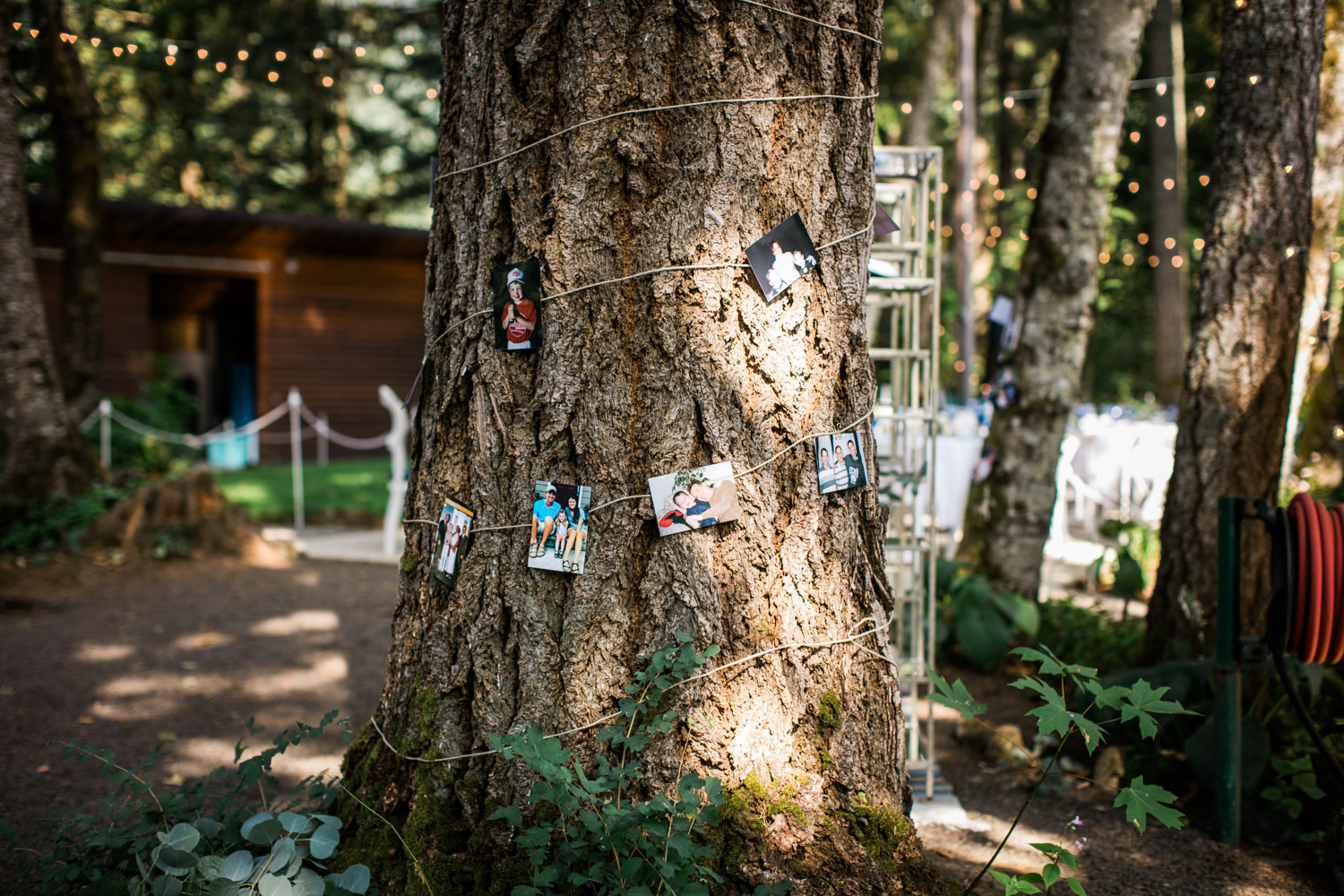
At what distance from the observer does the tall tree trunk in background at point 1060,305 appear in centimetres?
505

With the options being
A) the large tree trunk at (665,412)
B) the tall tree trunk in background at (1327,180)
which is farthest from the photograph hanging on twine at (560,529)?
the tall tree trunk in background at (1327,180)

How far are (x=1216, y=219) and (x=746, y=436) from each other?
2915 millimetres

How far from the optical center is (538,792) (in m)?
1.62

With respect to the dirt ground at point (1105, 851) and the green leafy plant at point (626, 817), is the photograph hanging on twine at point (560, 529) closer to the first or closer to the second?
the green leafy plant at point (626, 817)

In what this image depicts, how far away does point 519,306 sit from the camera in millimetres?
1909

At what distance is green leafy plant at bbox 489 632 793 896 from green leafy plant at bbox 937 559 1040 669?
2791 mm

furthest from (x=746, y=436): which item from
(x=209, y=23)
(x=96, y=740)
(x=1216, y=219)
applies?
(x=209, y=23)

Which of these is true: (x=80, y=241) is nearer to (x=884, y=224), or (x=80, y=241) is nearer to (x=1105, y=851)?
(x=884, y=224)

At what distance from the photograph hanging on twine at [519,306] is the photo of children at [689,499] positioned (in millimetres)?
416

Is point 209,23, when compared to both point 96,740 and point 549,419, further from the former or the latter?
point 549,419

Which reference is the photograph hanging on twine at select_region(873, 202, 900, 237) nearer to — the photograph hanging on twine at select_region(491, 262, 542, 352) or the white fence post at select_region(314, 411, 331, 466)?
the photograph hanging on twine at select_region(491, 262, 542, 352)

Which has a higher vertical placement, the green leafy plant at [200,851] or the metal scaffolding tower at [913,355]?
the metal scaffolding tower at [913,355]

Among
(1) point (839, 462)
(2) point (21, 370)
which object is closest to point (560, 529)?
(1) point (839, 462)

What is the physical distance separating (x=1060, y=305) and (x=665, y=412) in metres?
4.00
